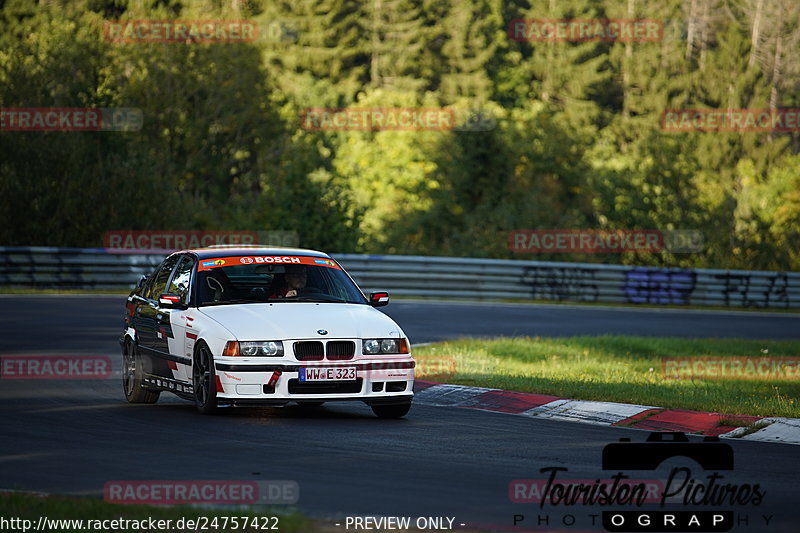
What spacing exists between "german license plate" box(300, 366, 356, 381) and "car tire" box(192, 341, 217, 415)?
813 millimetres

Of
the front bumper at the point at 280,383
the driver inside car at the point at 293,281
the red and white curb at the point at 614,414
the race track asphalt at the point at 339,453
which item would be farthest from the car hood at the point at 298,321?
the red and white curb at the point at 614,414

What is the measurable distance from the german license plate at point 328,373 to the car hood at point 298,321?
0.28m

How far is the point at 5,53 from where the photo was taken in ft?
144

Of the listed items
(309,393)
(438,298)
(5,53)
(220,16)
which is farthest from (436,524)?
(220,16)

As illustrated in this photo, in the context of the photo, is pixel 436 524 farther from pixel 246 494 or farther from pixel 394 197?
pixel 394 197

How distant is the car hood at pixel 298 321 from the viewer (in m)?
12.0

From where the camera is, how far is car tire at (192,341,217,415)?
39.5ft

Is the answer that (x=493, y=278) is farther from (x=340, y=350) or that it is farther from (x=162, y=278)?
(x=340, y=350)

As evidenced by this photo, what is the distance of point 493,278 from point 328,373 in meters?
22.5

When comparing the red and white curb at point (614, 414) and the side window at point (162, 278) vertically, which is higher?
the side window at point (162, 278)

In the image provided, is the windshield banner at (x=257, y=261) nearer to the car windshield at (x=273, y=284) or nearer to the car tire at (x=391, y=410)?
the car windshield at (x=273, y=284)

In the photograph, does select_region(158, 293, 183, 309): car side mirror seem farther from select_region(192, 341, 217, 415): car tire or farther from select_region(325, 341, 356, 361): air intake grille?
select_region(325, 341, 356, 361): air intake grille

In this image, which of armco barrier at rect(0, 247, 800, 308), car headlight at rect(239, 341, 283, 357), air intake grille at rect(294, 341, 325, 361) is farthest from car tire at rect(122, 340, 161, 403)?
armco barrier at rect(0, 247, 800, 308)

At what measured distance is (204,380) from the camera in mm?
12258
